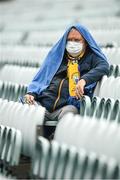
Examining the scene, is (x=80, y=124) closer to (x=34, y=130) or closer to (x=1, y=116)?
(x=34, y=130)

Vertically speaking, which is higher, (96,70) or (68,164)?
(96,70)

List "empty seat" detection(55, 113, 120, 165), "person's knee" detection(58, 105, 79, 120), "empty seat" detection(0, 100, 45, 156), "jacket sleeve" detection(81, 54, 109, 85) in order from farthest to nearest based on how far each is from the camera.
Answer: "jacket sleeve" detection(81, 54, 109, 85), "person's knee" detection(58, 105, 79, 120), "empty seat" detection(0, 100, 45, 156), "empty seat" detection(55, 113, 120, 165)

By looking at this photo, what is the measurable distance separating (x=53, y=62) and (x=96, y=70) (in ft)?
0.85

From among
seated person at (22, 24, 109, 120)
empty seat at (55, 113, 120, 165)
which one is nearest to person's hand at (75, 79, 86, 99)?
seated person at (22, 24, 109, 120)

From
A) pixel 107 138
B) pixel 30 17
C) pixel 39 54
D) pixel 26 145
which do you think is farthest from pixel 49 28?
pixel 107 138

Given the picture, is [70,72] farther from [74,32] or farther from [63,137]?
[63,137]

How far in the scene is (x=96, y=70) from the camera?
8.66 feet

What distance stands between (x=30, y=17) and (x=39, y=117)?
6.84 meters

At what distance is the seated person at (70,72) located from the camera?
2.61 metres

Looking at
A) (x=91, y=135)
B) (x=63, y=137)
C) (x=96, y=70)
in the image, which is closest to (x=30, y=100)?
(x=96, y=70)

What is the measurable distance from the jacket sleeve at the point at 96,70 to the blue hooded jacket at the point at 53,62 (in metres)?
0.03

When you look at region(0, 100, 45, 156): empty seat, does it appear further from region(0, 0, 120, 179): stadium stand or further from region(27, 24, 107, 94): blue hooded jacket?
region(27, 24, 107, 94): blue hooded jacket

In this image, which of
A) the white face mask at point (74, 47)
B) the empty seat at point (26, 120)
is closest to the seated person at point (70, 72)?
the white face mask at point (74, 47)

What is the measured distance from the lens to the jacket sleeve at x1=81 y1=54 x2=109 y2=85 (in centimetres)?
259
